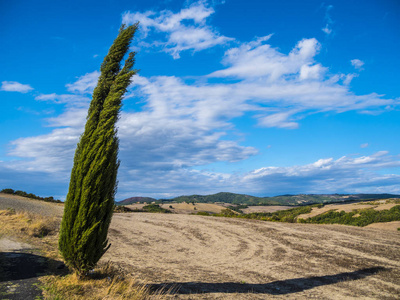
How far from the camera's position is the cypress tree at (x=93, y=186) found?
7500 millimetres

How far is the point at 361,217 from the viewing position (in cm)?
2712

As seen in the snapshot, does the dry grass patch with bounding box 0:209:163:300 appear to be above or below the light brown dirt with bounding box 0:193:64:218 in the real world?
below

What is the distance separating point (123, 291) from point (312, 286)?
23.8 feet

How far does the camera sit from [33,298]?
636 centimetres

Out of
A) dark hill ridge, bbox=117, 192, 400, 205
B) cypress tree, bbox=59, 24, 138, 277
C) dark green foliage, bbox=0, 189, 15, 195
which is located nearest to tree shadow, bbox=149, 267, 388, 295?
cypress tree, bbox=59, 24, 138, 277

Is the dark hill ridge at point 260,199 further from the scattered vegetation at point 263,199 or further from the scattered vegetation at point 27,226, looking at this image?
the scattered vegetation at point 27,226

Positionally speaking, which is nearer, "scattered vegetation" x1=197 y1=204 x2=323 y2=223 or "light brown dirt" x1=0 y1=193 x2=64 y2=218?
"light brown dirt" x1=0 y1=193 x2=64 y2=218

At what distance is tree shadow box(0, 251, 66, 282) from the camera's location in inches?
303

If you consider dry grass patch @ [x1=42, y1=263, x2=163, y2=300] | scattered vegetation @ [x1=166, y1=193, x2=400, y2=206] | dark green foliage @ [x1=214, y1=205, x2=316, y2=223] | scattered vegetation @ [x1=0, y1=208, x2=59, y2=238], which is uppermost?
scattered vegetation @ [x1=0, y1=208, x2=59, y2=238]

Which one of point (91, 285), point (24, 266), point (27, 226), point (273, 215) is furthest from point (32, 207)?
point (273, 215)

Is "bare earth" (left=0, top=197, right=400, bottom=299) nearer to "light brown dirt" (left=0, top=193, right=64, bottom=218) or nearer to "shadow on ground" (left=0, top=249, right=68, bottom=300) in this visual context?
"shadow on ground" (left=0, top=249, right=68, bottom=300)

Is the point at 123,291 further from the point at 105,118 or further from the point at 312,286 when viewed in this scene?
the point at 312,286

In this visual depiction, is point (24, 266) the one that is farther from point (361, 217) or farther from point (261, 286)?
point (361, 217)

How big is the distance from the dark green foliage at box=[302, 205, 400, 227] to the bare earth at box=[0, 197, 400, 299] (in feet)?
19.9
